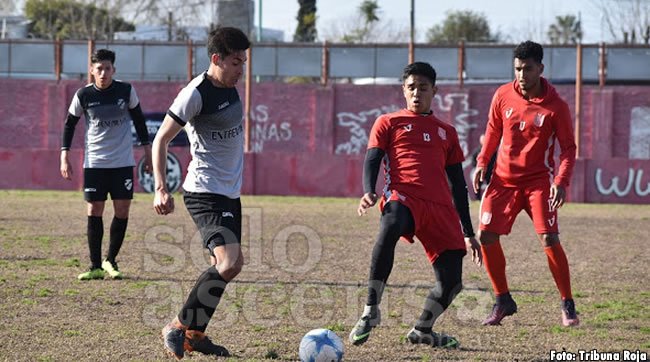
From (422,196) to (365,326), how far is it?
2.81ft

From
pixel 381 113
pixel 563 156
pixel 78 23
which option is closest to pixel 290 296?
pixel 563 156

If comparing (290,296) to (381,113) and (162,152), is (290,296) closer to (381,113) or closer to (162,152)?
(162,152)

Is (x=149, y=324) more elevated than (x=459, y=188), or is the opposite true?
(x=459, y=188)

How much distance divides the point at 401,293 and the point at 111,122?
117 inches

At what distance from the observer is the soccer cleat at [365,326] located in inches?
255

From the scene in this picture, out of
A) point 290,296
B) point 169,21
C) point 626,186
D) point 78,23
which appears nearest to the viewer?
point 290,296

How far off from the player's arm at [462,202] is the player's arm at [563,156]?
2.93 feet

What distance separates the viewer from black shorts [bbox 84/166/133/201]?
9.82m

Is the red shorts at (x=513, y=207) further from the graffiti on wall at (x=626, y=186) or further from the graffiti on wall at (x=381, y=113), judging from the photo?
the graffiti on wall at (x=381, y=113)

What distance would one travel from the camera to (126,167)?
9914mm

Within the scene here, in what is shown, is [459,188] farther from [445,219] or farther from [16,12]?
[16,12]

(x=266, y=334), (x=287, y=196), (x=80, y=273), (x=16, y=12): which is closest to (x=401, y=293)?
(x=266, y=334)

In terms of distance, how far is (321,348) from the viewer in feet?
19.7

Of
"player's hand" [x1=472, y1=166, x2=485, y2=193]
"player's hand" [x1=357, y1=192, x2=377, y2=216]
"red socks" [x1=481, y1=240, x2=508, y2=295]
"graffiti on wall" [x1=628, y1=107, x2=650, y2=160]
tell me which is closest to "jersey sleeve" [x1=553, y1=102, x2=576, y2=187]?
"player's hand" [x1=472, y1=166, x2=485, y2=193]
